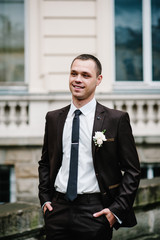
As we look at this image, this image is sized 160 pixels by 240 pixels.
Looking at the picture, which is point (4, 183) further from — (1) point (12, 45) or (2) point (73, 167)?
(2) point (73, 167)

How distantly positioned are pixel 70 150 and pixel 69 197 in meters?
0.33

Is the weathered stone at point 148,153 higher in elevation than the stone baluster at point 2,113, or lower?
lower

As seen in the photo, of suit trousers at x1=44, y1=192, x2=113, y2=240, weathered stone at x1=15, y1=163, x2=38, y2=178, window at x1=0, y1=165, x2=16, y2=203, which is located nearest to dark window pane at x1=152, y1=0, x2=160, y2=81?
weathered stone at x1=15, y1=163, x2=38, y2=178

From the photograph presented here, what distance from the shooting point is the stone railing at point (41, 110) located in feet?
21.9

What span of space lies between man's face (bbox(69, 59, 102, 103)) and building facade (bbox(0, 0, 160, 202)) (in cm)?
410

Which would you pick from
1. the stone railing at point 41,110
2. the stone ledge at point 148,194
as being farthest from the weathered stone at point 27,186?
the stone ledge at point 148,194

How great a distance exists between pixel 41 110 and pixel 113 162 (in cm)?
430

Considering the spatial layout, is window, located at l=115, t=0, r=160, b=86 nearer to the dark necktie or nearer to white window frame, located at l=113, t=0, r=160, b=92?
white window frame, located at l=113, t=0, r=160, b=92

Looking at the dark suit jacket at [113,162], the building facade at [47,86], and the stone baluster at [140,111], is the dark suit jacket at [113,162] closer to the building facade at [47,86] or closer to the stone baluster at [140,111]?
the building facade at [47,86]

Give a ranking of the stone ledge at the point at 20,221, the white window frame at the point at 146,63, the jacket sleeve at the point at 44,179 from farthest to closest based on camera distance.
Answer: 1. the white window frame at the point at 146,63
2. the stone ledge at the point at 20,221
3. the jacket sleeve at the point at 44,179

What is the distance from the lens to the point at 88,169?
8.31 ft

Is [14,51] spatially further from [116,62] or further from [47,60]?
[116,62]

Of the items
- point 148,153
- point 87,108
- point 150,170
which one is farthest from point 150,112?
point 87,108

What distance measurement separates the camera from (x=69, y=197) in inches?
97.6
